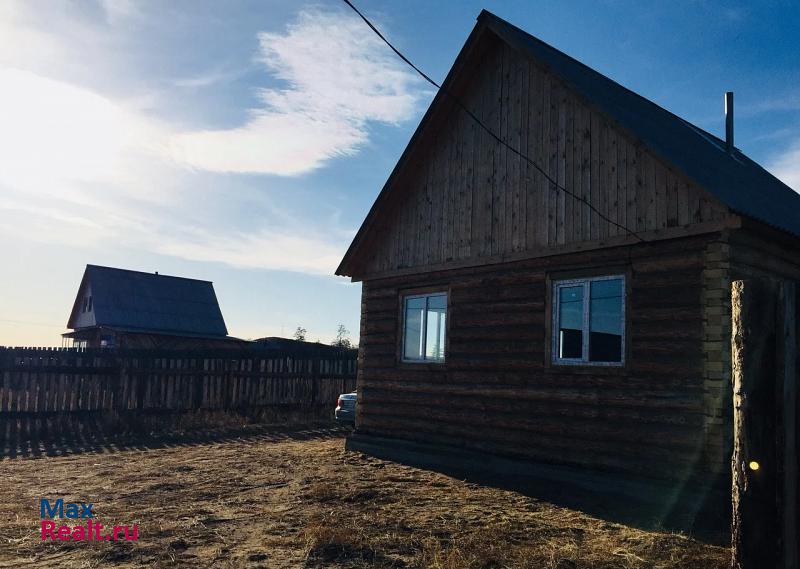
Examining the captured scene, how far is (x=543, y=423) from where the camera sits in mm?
10602

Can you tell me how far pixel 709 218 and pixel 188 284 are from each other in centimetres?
3401

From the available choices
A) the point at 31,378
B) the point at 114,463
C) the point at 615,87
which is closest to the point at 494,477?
the point at 114,463

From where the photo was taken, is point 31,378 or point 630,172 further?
point 31,378

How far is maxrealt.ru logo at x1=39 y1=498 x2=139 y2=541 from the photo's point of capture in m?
7.00

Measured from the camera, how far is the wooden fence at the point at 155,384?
15.9 metres

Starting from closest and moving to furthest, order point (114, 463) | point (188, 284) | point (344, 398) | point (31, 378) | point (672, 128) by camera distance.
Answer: point (114, 463) < point (672, 128) < point (31, 378) < point (344, 398) < point (188, 284)

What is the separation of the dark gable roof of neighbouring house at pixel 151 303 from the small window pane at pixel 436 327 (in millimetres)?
→ 24466

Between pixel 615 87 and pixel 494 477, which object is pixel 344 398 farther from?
pixel 615 87

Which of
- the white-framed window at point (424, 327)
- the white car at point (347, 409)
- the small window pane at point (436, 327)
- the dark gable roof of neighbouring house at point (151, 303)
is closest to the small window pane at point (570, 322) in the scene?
the white-framed window at point (424, 327)

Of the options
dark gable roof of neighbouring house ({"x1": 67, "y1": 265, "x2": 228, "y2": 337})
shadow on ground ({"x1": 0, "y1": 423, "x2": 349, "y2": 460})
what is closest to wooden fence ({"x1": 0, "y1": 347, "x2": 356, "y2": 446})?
shadow on ground ({"x1": 0, "y1": 423, "x2": 349, "y2": 460})

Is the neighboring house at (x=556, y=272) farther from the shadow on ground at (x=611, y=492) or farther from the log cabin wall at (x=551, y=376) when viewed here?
the shadow on ground at (x=611, y=492)

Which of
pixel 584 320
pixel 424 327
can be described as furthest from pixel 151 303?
pixel 584 320

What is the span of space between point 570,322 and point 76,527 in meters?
7.20

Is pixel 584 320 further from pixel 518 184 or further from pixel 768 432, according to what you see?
pixel 768 432
